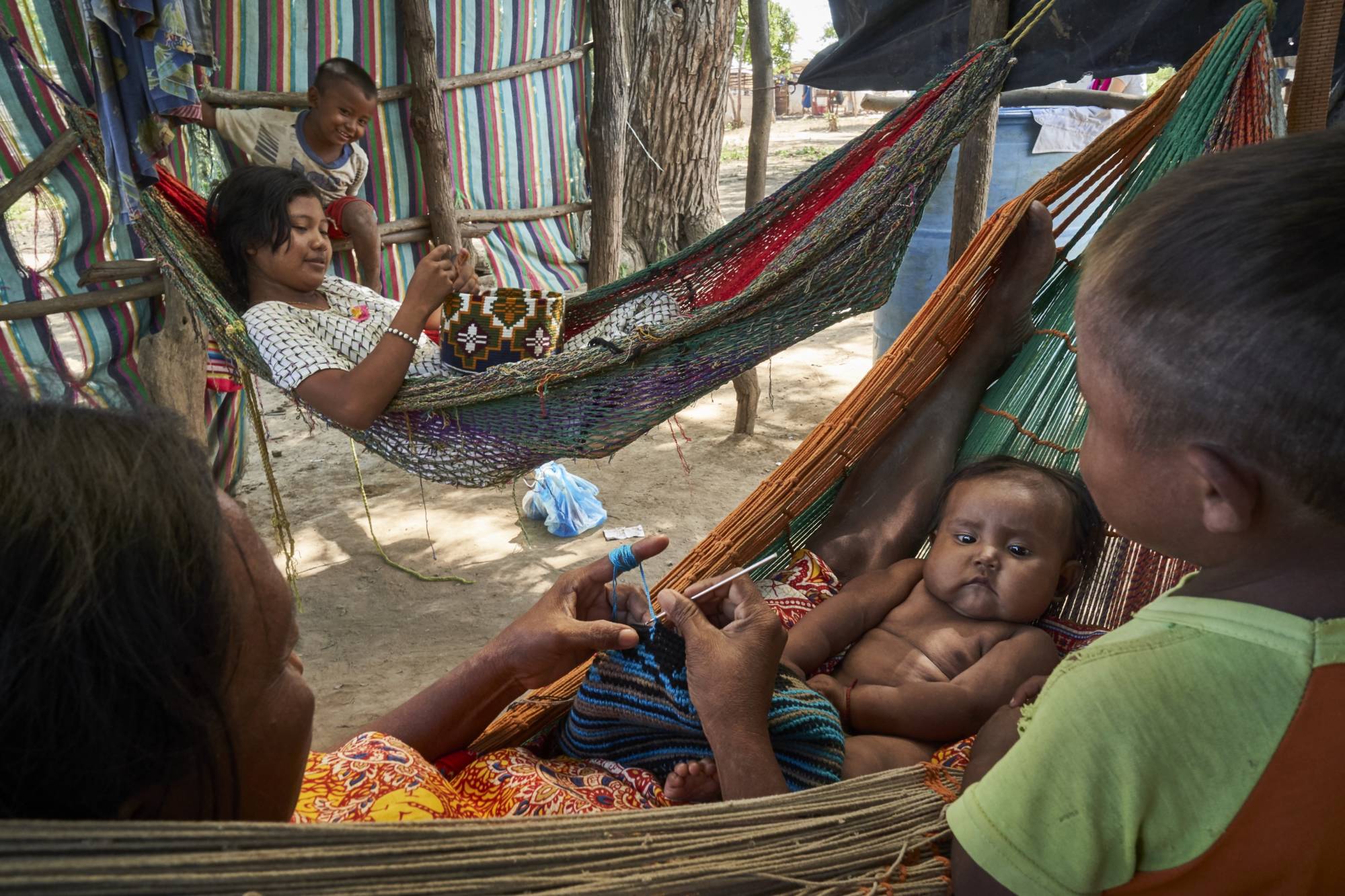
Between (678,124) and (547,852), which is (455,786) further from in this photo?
(678,124)

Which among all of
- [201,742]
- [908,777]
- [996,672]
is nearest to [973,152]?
[996,672]

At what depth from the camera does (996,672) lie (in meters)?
1.62

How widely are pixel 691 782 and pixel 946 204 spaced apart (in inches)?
136

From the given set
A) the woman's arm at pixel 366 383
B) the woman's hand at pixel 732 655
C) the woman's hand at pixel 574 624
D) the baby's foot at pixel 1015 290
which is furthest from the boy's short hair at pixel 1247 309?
the woman's arm at pixel 366 383

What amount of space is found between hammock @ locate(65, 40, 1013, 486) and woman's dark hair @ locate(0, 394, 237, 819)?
5.44ft

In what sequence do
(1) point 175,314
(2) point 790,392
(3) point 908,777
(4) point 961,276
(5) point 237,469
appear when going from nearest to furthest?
(3) point 908,777 < (4) point 961,276 < (1) point 175,314 < (5) point 237,469 < (2) point 790,392

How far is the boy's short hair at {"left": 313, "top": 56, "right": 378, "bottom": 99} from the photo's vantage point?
137 inches

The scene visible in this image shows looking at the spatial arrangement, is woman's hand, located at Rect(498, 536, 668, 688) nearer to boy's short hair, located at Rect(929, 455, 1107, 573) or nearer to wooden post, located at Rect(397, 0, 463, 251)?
boy's short hair, located at Rect(929, 455, 1107, 573)

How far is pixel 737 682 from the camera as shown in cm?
123

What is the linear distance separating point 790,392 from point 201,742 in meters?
4.32

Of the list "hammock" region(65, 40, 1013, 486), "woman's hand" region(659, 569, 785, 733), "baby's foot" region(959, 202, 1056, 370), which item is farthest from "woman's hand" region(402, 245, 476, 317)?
"woman's hand" region(659, 569, 785, 733)

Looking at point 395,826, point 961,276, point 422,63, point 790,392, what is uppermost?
point 422,63

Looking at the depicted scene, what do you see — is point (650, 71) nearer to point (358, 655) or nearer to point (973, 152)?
point (973, 152)

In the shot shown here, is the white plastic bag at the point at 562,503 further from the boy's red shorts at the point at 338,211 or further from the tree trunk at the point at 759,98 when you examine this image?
the tree trunk at the point at 759,98
